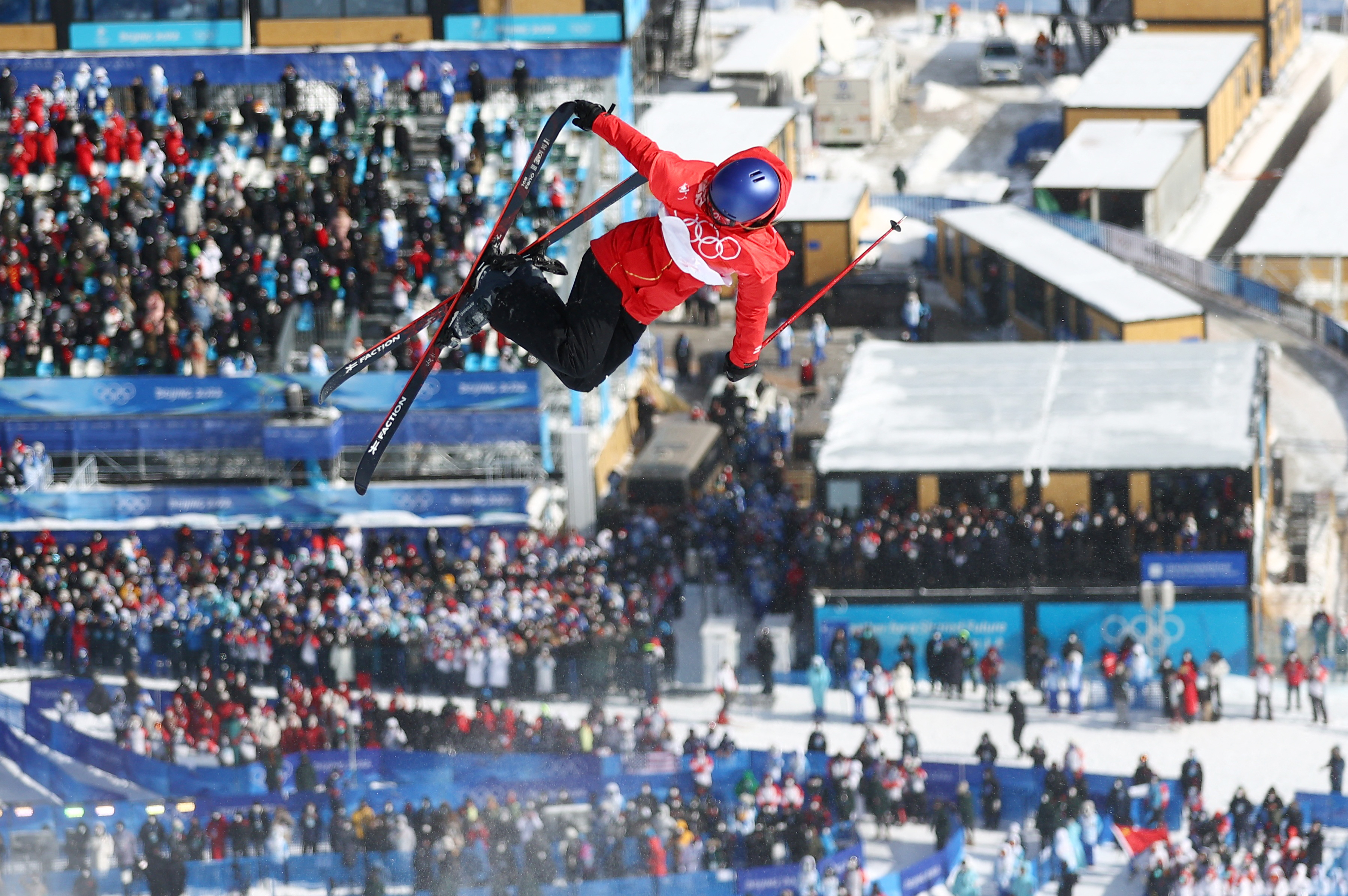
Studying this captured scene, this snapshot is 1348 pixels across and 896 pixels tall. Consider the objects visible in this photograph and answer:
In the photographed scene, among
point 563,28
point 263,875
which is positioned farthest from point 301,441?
point 563,28

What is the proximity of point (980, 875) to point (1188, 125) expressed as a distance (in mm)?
29931

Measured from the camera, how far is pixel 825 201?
46.5 meters

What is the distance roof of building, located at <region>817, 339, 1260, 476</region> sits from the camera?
30.2 meters

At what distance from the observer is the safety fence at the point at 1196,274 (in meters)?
42.3

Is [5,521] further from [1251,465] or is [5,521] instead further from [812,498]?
[1251,465]

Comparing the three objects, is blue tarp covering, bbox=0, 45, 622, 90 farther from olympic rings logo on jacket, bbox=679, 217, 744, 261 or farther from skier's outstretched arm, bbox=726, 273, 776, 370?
olympic rings logo on jacket, bbox=679, 217, 744, 261

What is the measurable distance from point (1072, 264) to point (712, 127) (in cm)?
1151

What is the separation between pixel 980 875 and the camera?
82.3ft

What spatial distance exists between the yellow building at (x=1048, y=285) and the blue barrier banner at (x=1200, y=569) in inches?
344

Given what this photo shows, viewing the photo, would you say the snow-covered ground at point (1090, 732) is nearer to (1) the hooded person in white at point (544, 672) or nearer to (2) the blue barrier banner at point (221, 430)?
(1) the hooded person in white at point (544, 672)

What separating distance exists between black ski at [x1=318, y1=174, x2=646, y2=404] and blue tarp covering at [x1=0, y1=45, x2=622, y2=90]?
86.2 ft

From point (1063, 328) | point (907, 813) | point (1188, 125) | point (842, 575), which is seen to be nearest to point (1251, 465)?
point (842, 575)

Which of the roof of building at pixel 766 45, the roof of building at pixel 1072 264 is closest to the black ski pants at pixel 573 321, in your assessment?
the roof of building at pixel 1072 264

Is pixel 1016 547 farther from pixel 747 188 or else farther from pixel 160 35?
pixel 160 35
